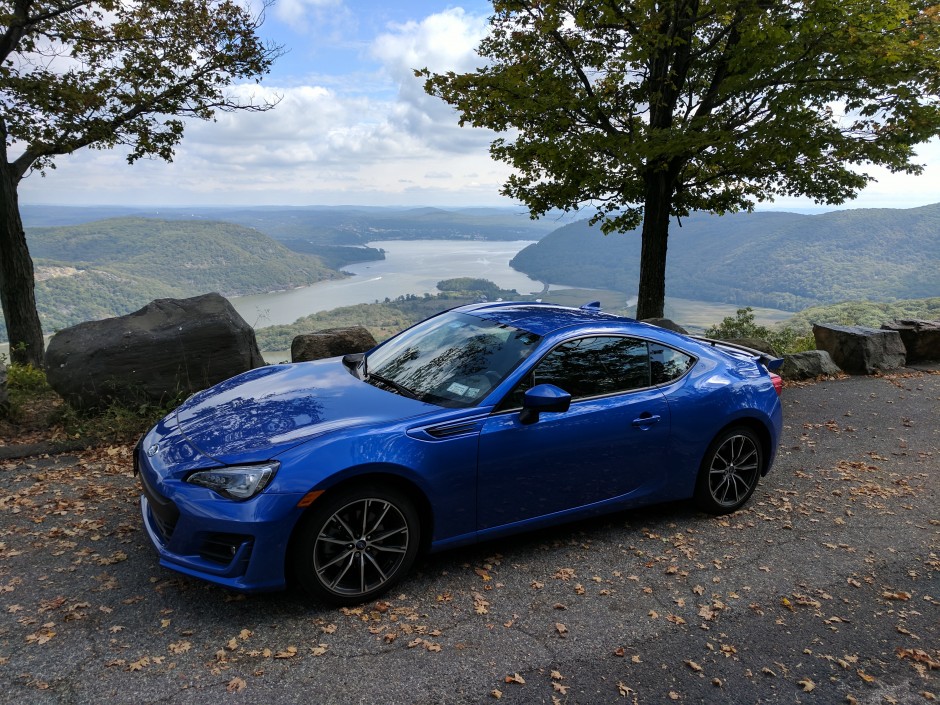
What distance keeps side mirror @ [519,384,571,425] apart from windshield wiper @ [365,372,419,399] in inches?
27.3

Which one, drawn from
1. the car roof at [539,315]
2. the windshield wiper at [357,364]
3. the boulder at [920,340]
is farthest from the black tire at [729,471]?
the boulder at [920,340]

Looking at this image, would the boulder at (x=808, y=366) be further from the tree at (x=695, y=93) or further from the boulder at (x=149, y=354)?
the boulder at (x=149, y=354)

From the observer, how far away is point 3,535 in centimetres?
457

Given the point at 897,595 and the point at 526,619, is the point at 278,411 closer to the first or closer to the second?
the point at 526,619

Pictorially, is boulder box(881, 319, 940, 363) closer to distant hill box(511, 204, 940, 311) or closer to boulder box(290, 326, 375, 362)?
boulder box(290, 326, 375, 362)

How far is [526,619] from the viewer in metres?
3.75

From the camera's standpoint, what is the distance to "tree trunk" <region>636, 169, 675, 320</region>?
1186 centimetres

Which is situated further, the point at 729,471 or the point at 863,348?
the point at 863,348

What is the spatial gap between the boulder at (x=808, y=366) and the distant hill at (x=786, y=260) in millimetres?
47345

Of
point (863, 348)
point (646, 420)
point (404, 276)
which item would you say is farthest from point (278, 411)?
point (404, 276)

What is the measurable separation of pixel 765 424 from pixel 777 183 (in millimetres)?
8709

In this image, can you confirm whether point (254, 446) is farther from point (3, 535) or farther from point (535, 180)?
point (535, 180)

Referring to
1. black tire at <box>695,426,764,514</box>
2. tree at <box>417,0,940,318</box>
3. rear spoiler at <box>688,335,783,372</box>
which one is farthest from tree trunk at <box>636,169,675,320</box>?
black tire at <box>695,426,764,514</box>

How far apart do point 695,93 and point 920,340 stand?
239 inches
